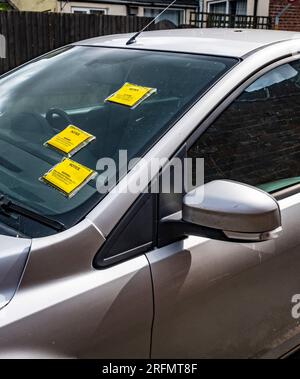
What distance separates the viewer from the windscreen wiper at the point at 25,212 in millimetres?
1496

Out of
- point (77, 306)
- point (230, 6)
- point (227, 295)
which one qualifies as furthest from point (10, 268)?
point (230, 6)

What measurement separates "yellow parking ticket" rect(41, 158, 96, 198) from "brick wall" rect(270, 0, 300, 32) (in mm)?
10930

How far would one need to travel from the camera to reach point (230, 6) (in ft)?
43.1

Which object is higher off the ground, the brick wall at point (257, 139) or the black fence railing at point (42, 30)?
the brick wall at point (257, 139)

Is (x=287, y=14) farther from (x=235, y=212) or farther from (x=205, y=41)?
(x=235, y=212)

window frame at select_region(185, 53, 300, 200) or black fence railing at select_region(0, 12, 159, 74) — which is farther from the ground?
window frame at select_region(185, 53, 300, 200)

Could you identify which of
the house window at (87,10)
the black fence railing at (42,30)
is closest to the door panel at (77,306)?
the black fence railing at (42,30)

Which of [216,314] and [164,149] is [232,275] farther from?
[164,149]

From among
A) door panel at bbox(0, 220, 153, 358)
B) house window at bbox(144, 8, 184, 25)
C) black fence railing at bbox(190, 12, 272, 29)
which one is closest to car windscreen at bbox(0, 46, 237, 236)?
door panel at bbox(0, 220, 153, 358)

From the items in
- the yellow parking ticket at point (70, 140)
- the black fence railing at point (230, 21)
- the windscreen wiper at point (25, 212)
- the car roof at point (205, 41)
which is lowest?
the black fence railing at point (230, 21)

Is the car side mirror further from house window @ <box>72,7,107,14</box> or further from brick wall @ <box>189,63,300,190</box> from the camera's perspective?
house window @ <box>72,7,107,14</box>

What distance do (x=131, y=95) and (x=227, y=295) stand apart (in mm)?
825

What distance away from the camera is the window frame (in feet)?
5.51

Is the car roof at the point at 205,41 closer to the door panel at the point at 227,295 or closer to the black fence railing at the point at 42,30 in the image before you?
the door panel at the point at 227,295
